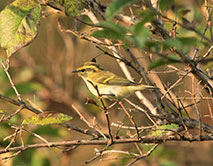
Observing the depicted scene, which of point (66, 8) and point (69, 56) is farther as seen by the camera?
point (69, 56)

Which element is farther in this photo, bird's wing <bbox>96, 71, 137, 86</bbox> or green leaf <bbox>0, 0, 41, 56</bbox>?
bird's wing <bbox>96, 71, 137, 86</bbox>

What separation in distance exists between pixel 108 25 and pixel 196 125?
45.3 inches

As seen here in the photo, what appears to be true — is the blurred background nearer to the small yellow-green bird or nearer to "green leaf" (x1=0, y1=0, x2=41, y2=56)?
the small yellow-green bird

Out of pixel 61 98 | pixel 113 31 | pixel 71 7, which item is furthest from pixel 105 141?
pixel 61 98

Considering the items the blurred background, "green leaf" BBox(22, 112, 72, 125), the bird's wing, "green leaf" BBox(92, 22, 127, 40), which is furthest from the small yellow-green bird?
"green leaf" BBox(92, 22, 127, 40)

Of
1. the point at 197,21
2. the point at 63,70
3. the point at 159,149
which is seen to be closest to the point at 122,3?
the point at 197,21

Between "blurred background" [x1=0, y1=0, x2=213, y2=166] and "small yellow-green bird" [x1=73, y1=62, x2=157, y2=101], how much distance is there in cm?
15

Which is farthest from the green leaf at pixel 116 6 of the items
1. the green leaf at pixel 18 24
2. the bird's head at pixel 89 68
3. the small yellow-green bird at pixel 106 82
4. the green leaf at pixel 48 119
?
the bird's head at pixel 89 68

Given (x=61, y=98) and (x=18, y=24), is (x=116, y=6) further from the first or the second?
(x=61, y=98)

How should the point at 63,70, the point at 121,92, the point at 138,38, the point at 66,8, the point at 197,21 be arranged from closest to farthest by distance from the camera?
the point at 138,38, the point at 66,8, the point at 197,21, the point at 121,92, the point at 63,70

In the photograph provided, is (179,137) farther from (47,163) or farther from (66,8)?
(47,163)

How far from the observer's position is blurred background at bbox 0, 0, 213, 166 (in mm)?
2965

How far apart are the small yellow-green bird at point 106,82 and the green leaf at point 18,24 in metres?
1.03

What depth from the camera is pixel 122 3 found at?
936 mm
